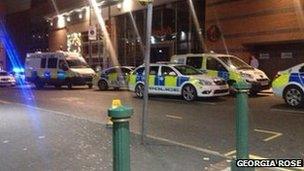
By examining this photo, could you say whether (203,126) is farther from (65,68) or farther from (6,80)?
(6,80)

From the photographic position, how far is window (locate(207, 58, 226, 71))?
1870 centimetres

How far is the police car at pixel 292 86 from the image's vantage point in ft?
45.5

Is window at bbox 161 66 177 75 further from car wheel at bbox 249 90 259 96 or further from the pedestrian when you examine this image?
the pedestrian

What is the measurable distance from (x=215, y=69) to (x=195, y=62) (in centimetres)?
99

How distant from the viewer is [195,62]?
1945cm

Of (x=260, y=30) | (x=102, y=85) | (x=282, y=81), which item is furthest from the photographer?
(x=102, y=85)

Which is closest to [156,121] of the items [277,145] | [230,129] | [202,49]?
[230,129]

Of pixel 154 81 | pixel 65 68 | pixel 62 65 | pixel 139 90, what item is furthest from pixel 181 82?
pixel 62 65

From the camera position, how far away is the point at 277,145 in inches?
331

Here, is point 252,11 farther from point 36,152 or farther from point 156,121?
point 36,152

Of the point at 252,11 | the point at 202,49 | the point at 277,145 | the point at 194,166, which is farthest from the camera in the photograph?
the point at 202,49

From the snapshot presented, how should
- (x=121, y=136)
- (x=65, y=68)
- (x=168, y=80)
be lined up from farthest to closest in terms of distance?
(x=65, y=68) < (x=168, y=80) < (x=121, y=136)

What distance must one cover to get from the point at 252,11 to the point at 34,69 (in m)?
13.9

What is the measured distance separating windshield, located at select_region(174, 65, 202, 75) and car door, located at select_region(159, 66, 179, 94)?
0.26 m
